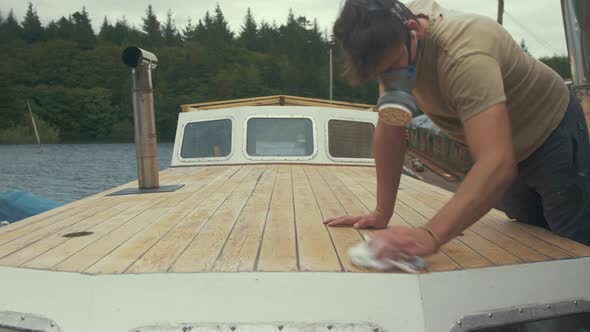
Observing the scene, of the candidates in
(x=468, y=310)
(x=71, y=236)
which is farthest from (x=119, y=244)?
(x=468, y=310)

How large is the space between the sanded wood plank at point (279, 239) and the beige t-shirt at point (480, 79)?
73 centimetres

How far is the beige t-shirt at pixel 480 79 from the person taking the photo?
1812 mm

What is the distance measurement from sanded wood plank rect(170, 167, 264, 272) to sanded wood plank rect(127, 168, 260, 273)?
0.03m

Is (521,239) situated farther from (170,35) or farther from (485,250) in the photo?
(170,35)

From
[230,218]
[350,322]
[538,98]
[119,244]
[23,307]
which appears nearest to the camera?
[350,322]

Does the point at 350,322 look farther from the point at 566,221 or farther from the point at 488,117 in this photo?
the point at 566,221

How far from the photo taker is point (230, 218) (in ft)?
9.00

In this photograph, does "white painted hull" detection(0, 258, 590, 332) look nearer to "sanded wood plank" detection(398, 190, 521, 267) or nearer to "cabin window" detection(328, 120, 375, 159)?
"sanded wood plank" detection(398, 190, 521, 267)

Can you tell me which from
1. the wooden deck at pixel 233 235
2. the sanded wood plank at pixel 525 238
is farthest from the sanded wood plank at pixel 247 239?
the sanded wood plank at pixel 525 238

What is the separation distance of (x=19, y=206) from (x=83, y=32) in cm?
8650

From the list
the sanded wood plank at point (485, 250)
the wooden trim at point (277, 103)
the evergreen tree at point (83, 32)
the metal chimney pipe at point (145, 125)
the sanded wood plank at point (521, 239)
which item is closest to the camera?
the sanded wood plank at point (485, 250)

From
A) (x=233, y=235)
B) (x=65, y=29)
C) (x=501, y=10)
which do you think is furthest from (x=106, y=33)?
(x=233, y=235)

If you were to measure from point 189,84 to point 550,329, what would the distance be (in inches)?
2343

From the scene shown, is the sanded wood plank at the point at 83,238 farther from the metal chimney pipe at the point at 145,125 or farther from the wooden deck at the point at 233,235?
→ the metal chimney pipe at the point at 145,125
